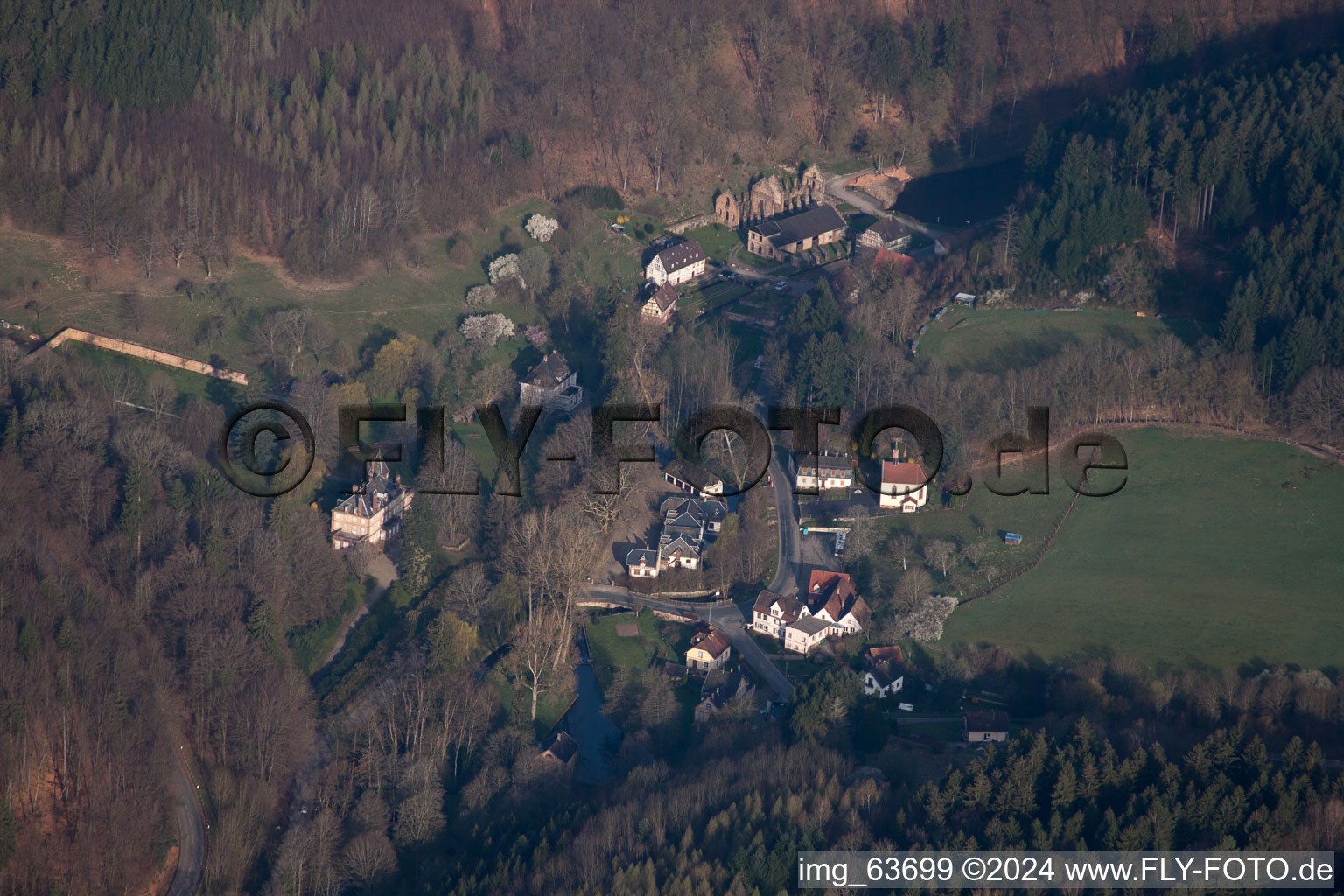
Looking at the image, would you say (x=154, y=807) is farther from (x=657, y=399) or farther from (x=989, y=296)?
(x=989, y=296)

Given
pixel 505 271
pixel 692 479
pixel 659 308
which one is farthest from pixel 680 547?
pixel 505 271

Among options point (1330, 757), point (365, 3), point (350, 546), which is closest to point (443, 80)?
point (365, 3)

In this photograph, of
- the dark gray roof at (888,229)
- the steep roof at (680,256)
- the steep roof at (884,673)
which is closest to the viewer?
the steep roof at (884,673)

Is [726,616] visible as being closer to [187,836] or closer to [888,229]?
[187,836]

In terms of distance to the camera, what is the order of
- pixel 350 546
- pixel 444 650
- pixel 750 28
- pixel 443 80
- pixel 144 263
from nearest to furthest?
pixel 444 650 < pixel 350 546 < pixel 144 263 < pixel 443 80 < pixel 750 28

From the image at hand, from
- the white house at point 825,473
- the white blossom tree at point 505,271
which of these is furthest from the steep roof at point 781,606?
the white blossom tree at point 505,271

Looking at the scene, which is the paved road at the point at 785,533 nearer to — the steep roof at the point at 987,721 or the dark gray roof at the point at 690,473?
→ the dark gray roof at the point at 690,473
